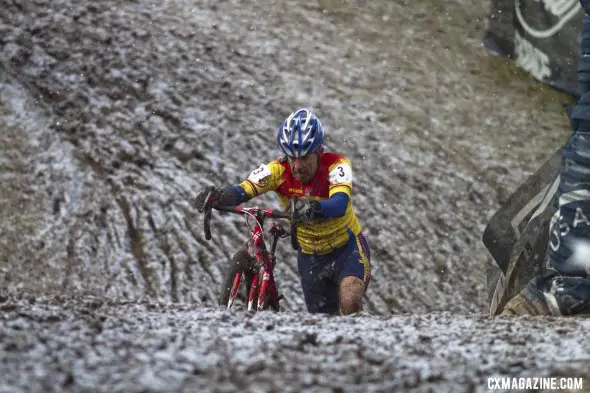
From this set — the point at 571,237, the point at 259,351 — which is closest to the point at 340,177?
the point at 571,237

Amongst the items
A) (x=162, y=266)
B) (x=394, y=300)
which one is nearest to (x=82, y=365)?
(x=162, y=266)

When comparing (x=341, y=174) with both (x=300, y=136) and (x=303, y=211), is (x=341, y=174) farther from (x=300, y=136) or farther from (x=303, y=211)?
(x=303, y=211)

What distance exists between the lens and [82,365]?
4.39 metres

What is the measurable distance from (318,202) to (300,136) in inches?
27.8

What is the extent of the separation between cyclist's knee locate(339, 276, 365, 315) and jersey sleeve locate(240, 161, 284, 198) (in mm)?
1104

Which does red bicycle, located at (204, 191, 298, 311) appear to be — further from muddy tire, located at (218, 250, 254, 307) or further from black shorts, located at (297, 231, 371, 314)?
black shorts, located at (297, 231, 371, 314)

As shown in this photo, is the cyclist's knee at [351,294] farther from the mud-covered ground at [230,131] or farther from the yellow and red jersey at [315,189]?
the mud-covered ground at [230,131]

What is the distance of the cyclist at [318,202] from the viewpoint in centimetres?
741

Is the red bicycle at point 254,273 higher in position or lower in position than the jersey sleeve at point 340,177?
→ lower

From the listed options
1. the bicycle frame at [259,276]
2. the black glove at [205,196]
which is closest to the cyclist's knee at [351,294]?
the bicycle frame at [259,276]

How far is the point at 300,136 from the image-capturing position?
7.40 meters

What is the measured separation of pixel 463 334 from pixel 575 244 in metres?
2.38

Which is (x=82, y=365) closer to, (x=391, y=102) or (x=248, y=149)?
(x=248, y=149)

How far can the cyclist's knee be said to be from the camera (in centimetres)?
743
